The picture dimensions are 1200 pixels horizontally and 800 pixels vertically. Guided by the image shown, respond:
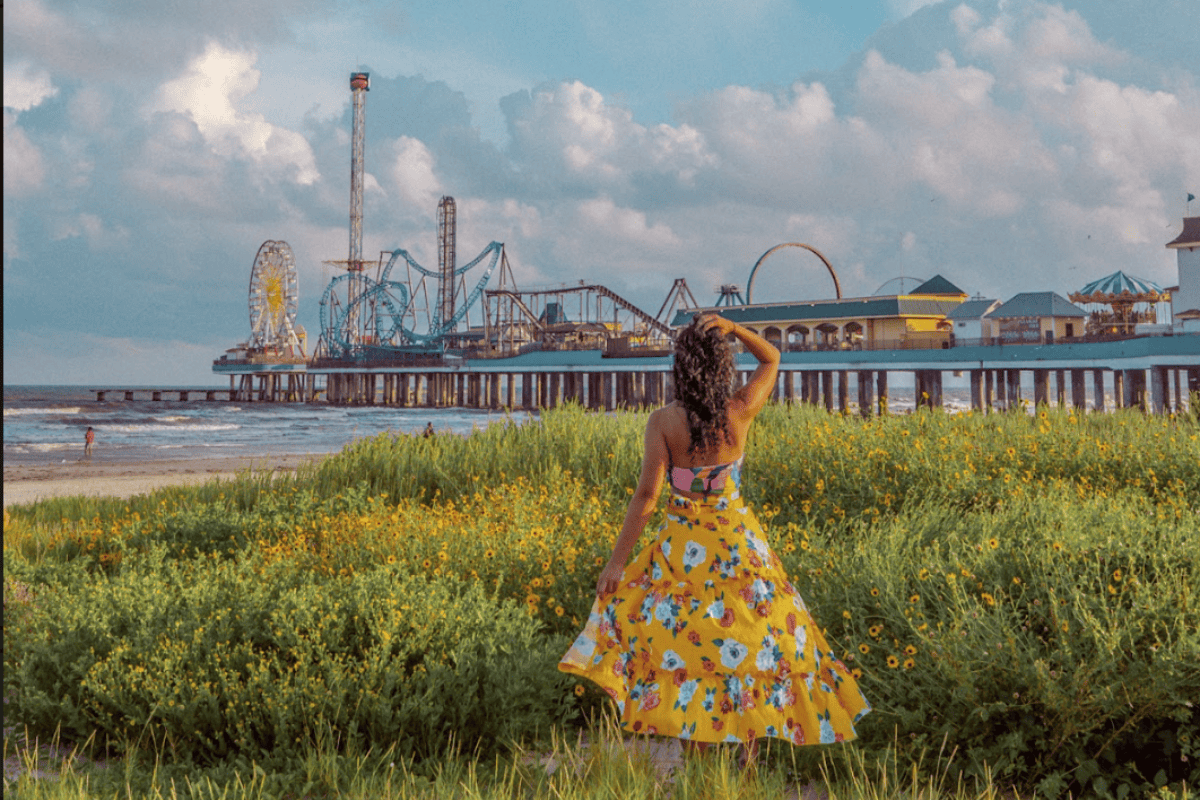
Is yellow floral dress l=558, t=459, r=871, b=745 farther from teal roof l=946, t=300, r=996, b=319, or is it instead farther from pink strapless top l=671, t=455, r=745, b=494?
teal roof l=946, t=300, r=996, b=319

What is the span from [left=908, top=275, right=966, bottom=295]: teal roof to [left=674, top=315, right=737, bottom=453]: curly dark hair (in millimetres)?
45929

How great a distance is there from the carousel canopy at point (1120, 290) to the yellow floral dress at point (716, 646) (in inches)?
1684

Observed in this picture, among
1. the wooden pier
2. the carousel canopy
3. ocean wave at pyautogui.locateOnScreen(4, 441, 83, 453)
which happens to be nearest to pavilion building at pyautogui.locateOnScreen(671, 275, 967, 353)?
the carousel canopy

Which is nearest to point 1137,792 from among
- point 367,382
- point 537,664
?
point 537,664

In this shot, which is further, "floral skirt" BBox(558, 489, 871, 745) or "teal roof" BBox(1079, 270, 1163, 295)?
"teal roof" BBox(1079, 270, 1163, 295)

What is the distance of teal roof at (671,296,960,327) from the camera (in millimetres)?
43906

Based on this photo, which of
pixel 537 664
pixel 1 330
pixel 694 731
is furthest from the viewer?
pixel 537 664

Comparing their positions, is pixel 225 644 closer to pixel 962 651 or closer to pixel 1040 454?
pixel 962 651

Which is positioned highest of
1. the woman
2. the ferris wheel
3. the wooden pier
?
the ferris wheel

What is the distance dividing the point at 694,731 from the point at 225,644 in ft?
7.16

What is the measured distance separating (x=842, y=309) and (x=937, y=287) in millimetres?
5256

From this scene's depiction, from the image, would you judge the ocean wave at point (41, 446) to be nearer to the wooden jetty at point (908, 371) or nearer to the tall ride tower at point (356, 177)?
the wooden jetty at point (908, 371)

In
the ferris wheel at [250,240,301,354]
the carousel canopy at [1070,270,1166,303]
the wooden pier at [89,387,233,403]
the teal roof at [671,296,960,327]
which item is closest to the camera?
the carousel canopy at [1070,270,1166,303]

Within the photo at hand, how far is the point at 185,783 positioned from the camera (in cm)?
340
